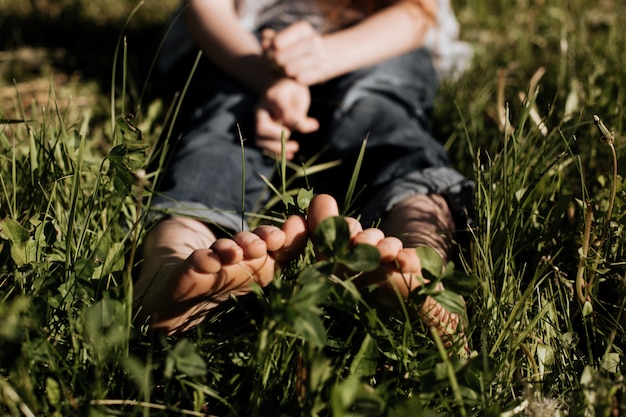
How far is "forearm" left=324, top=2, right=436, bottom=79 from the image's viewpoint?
1739 mm

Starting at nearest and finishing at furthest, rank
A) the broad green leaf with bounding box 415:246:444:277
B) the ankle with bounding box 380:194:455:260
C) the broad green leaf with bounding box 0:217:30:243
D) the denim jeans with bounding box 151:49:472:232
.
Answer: the broad green leaf with bounding box 415:246:444:277 → the broad green leaf with bounding box 0:217:30:243 → the ankle with bounding box 380:194:455:260 → the denim jeans with bounding box 151:49:472:232

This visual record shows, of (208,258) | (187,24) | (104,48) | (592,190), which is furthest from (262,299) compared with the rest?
(104,48)

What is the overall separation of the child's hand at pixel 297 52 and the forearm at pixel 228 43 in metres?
0.07

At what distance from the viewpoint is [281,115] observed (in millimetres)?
1597

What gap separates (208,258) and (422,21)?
122cm

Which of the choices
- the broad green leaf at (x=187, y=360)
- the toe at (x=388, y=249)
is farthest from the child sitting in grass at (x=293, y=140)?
the broad green leaf at (x=187, y=360)

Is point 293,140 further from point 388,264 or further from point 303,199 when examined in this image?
point 388,264

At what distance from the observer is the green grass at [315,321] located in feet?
2.93

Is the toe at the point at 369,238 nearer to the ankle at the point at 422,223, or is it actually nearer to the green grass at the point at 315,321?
the green grass at the point at 315,321

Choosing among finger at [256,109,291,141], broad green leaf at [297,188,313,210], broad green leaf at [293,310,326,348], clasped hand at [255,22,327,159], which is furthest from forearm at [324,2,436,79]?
broad green leaf at [293,310,326,348]

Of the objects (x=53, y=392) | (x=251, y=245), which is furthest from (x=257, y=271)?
(x=53, y=392)

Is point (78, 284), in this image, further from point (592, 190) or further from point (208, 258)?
point (592, 190)

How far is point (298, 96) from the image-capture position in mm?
1597

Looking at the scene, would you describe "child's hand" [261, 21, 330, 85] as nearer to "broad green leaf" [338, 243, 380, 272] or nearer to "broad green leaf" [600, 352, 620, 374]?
"broad green leaf" [338, 243, 380, 272]
